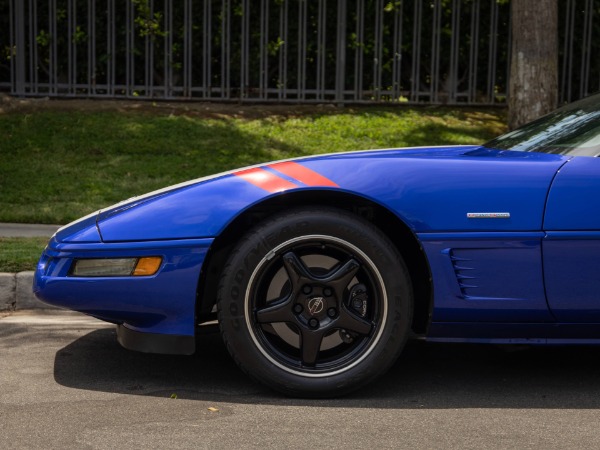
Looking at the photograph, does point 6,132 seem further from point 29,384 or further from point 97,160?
point 29,384

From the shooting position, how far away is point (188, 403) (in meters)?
4.00

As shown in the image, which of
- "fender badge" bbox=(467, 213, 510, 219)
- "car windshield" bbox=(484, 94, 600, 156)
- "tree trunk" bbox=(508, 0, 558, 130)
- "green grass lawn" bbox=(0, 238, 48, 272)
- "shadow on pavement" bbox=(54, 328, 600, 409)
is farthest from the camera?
"tree trunk" bbox=(508, 0, 558, 130)

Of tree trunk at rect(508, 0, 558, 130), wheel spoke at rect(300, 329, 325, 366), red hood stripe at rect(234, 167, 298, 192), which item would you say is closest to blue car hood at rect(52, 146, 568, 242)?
red hood stripe at rect(234, 167, 298, 192)

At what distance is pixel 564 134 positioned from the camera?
442 centimetres

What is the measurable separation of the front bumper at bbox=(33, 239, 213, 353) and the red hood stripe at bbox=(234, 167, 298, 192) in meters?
0.31

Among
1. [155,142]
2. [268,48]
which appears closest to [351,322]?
[155,142]

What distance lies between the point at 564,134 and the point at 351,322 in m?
1.26

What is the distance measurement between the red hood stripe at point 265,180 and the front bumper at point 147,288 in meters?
0.31

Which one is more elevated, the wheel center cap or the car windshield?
the car windshield

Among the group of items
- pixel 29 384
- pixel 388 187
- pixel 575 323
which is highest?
pixel 388 187

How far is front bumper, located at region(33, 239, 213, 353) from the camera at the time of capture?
398 cm

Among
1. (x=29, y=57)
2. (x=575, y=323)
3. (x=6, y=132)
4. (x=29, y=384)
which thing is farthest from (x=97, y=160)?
(x=575, y=323)

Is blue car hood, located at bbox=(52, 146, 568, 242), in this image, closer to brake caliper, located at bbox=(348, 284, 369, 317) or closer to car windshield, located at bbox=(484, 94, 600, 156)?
car windshield, located at bbox=(484, 94, 600, 156)

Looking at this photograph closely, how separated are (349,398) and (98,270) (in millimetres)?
1098
